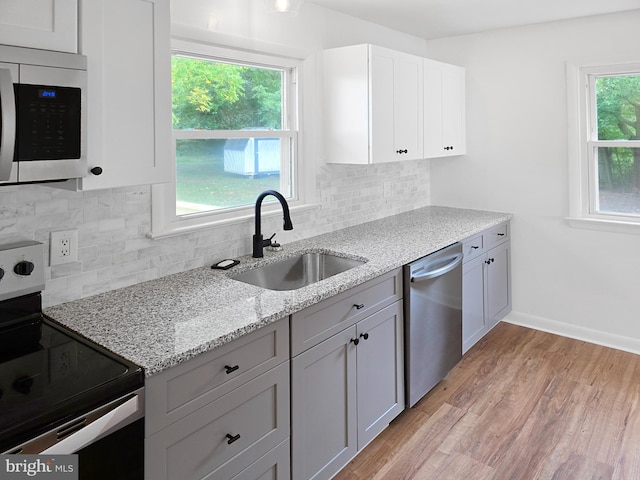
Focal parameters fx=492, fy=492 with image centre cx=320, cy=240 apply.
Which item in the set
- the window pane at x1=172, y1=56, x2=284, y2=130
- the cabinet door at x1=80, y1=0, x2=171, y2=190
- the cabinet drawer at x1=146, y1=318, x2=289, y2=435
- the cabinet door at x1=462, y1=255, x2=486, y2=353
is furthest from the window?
the cabinet door at x1=462, y1=255, x2=486, y2=353

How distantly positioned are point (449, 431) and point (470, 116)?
2570mm

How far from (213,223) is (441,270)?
1278mm

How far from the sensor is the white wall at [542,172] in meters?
3.50

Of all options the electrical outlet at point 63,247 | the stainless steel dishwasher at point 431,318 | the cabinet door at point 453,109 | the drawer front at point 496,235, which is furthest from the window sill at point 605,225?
the electrical outlet at point 63,247

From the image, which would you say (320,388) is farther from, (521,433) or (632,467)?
(632,467)

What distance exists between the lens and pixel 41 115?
141 cm

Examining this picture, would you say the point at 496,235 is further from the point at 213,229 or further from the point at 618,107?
the point at 213,229

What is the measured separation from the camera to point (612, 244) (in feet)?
11.6

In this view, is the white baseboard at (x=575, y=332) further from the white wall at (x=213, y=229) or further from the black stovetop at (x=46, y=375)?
the black stovetop at (x=46, y=375)

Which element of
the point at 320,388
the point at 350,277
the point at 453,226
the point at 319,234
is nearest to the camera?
the point at 320,388

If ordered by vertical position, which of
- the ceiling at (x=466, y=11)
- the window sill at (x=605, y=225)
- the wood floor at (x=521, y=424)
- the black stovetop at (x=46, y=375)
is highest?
the ceiling at (x=466, y=11)

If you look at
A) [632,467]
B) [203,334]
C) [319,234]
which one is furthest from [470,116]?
[203,334]

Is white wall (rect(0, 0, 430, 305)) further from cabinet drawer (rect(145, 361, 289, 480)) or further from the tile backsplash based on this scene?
cabinet drawer (rect(145, 361, 289, 480))

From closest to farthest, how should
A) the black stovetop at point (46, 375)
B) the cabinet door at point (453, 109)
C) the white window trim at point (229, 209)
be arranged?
the black stovetop at point (46, 375) < the white window trim at point (229, 209) < the cabinet door at point (453, 109)
